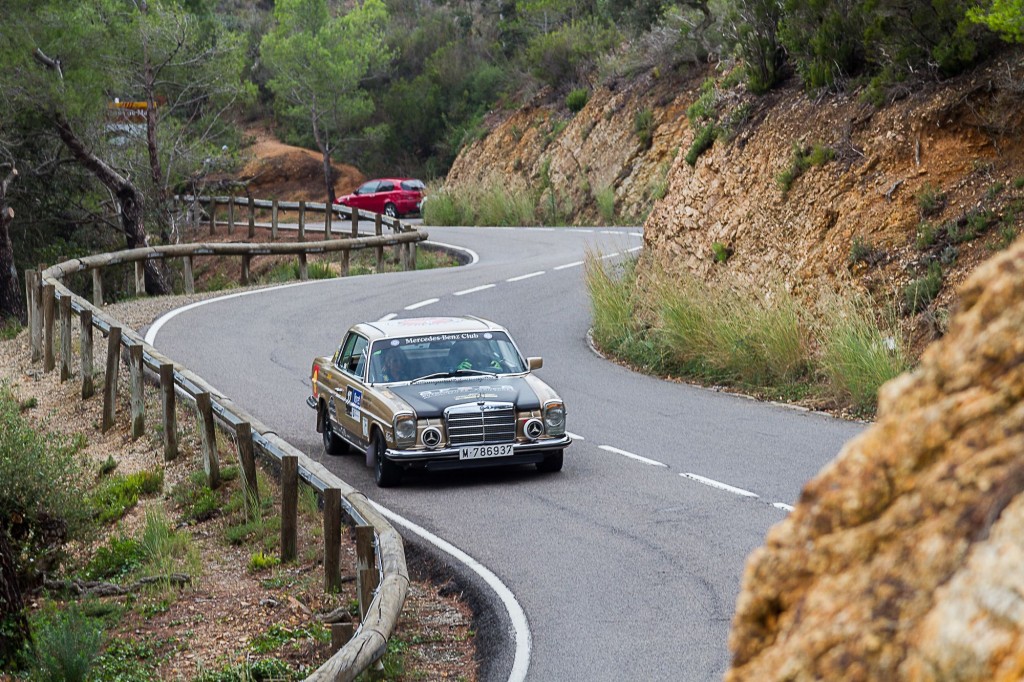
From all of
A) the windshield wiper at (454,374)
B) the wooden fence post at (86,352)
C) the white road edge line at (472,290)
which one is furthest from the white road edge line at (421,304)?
the windshield wiper at (454,374)

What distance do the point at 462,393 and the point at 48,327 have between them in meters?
9.51

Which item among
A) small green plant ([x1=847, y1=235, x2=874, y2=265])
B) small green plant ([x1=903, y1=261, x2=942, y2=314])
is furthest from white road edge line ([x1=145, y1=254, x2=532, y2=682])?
small green plant ([x1=847, y1=235, x2=874, y2=265])

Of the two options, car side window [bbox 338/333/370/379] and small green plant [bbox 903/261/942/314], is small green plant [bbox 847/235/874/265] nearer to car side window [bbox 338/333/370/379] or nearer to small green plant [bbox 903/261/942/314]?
small green plant [bbox 903/261/942/314]

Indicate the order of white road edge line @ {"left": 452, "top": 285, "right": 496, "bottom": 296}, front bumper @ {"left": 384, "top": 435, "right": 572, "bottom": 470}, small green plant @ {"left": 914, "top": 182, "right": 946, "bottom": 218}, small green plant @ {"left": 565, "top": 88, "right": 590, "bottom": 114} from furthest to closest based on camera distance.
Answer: small green plant @ {"left": 565, "top": 88, "right": 590, "bottom": 114} → white road edge line @ {"left": 452, "top": 285, "right": 496, "bottom": 296} → small green plant @ {"left": 914, "top": 182, "right": 946, "bottom": 218} → front bumper @ {"left": 384, "top": 435, "right": 572, "bottom": 470}

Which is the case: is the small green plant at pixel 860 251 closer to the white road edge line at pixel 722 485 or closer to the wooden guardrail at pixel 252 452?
the white road edge line at pixel 722 485

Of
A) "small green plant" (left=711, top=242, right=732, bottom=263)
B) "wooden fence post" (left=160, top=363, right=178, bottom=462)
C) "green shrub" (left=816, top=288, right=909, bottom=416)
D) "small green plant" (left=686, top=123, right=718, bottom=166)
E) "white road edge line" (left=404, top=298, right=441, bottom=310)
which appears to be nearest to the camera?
"wooden fence post" (left=160, top=363, right=178, bottom=462)

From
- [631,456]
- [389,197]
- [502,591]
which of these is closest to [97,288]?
[631,456]

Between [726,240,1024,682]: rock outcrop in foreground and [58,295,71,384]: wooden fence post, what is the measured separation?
1715 cm

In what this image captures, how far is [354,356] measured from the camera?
14.2 meters

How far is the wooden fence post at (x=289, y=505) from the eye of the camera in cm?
1048

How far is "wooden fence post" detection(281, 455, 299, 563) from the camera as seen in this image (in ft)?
34.4

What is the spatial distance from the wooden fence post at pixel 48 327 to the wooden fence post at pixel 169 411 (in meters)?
5.99

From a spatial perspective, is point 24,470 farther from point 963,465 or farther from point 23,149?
point 23,149

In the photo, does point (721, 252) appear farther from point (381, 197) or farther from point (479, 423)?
point (381, 197)
